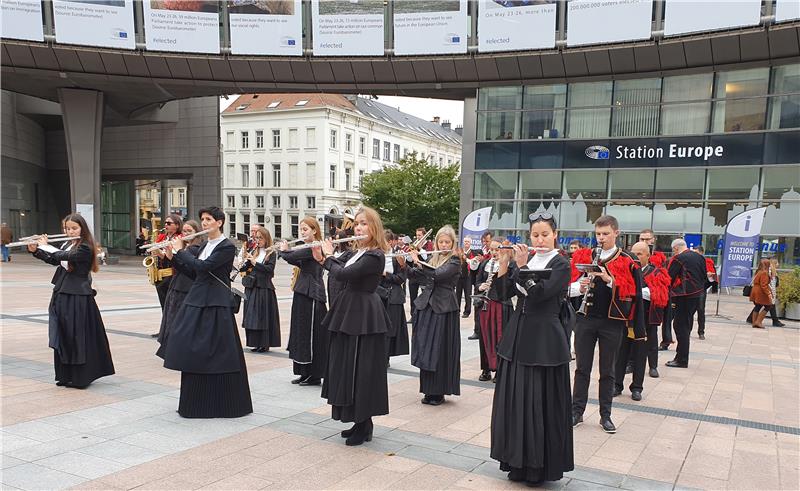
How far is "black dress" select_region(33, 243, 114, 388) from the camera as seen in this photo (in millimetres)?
5969

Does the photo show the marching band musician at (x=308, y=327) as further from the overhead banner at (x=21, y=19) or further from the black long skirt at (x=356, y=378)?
the overhead banner at (x=21, y=19)

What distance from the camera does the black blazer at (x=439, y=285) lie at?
611 cm

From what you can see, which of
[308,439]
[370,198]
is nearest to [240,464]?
[308,439]

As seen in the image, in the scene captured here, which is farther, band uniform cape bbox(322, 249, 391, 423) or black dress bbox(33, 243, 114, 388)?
black dress bbox(33, 243, 114, 388)

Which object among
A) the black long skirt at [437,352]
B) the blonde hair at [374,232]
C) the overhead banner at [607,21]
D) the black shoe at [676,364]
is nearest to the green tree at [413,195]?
the overhead banner at [607,21]

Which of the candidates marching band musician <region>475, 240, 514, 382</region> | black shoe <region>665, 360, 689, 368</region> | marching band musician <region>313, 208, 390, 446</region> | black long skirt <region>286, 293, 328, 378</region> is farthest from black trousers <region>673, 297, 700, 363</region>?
marching band musician <region>313, 208, 390, 446</region>

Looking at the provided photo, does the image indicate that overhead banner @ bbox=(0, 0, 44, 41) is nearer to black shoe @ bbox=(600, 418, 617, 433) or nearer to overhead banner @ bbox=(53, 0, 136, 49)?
overhead banner @ bbox=(53, 0, 136, 49)

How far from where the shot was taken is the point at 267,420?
515cm

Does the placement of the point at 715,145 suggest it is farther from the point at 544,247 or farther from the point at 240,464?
the point at 240,464

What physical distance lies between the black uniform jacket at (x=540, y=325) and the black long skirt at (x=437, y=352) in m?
1.98

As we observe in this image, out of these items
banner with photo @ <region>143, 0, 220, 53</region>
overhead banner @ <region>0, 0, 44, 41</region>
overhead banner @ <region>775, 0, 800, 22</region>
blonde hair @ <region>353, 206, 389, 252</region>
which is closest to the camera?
blonde hair @ <region>353, 206, 389, 252</region>

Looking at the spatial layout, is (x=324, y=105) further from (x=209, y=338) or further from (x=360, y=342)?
(x=360, y=342)

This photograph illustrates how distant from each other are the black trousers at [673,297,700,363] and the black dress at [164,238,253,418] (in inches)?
265

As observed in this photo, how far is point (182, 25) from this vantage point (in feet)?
73.5
